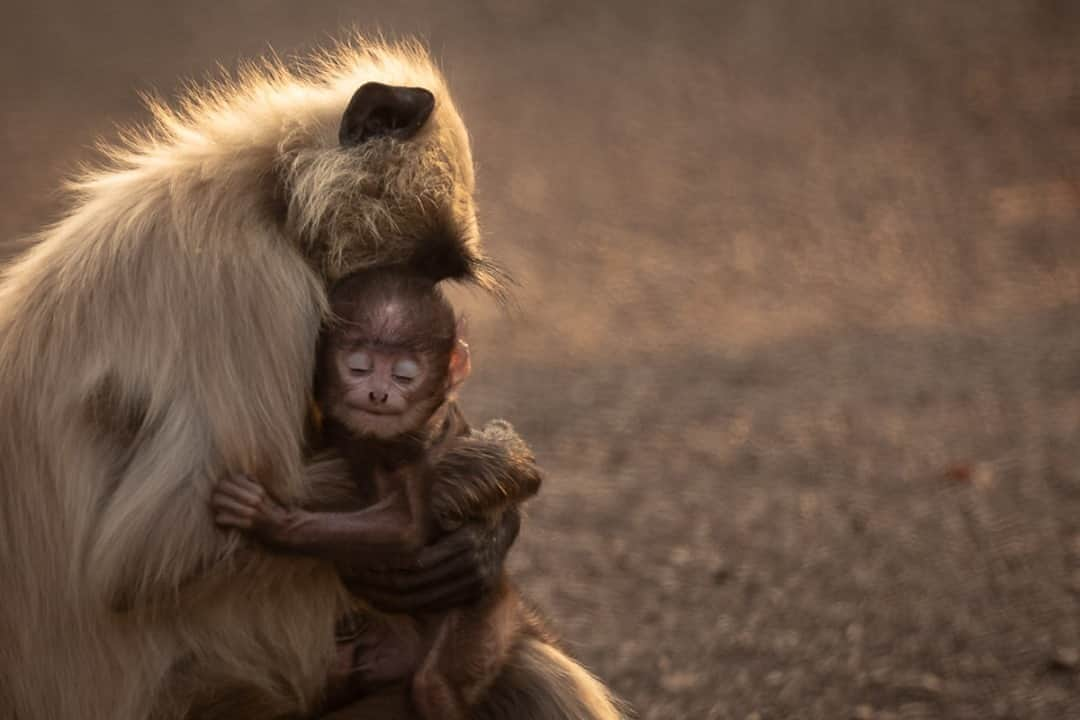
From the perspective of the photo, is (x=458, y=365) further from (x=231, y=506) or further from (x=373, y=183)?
(x=231, y=506)

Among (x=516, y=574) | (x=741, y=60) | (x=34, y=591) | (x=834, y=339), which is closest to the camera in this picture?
(x=34, y=591)

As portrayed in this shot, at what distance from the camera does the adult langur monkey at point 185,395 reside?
2725mm

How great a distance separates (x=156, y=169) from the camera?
2984 millimetres

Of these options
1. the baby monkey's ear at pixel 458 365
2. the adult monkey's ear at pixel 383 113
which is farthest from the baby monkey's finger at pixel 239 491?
the adult monkey's ear at pixel 383 113

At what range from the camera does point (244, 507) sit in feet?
8.87

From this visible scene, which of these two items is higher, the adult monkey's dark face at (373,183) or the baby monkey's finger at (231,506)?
the adult monkey's dark face at (373,183)

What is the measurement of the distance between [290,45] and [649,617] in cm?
838

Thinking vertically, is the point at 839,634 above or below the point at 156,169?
below

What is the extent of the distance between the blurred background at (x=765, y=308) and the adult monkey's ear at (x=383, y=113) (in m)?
1.21

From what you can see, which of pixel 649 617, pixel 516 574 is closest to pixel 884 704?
pixel 649 617

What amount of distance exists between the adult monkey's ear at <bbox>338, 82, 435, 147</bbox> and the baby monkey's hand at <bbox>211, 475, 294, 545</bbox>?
63 centimetres

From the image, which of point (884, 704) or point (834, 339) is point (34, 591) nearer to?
point (884, 704)

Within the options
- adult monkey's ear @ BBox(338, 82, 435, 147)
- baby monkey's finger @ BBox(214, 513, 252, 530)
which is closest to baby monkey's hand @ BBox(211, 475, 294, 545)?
baby monkey's finger @ BBox(214, 513, 252, 530)

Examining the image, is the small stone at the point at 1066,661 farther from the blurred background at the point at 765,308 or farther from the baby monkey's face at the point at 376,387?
the baby monkey's face at the point at 376,387
